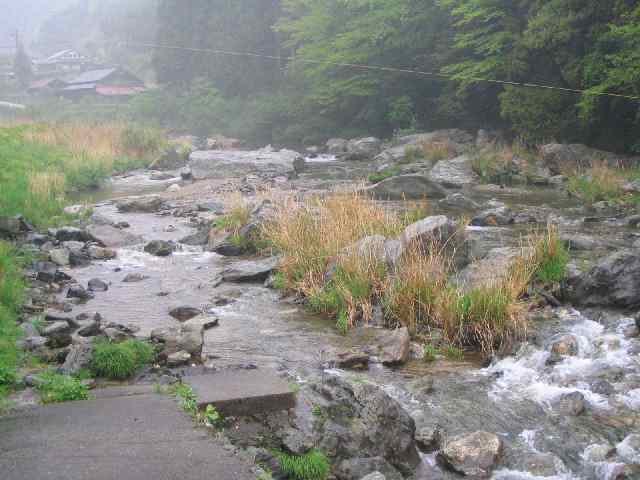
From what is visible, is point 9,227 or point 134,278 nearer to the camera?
point 134,278

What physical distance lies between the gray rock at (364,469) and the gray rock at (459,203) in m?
11.2

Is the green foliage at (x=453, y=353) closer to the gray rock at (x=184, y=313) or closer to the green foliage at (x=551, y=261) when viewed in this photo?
the green foliage at (x=551, y=261)

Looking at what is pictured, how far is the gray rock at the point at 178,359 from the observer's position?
250 inches

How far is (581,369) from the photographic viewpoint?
6.64 meters

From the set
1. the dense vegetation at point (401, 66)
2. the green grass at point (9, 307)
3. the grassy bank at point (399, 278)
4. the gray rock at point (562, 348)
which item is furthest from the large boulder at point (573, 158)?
the green grass at point (9, 307)

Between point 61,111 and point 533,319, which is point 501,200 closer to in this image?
point 533,319

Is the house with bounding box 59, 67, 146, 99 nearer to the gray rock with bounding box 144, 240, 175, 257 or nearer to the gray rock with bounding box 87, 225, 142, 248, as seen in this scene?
the gray rock with bounding box 87, 225, 142, 248

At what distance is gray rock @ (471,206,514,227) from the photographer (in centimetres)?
1328

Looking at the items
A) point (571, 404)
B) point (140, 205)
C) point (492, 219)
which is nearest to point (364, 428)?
point (571, 404)

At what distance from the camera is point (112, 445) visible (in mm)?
4324

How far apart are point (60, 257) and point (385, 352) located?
6.65 meters

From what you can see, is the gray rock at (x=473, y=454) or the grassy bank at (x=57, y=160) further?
the grassy bank at (x=57, y=160)

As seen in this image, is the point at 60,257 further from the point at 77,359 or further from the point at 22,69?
the point at 22,69

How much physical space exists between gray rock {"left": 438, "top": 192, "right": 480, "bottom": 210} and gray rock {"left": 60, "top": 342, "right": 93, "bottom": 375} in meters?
10.8
